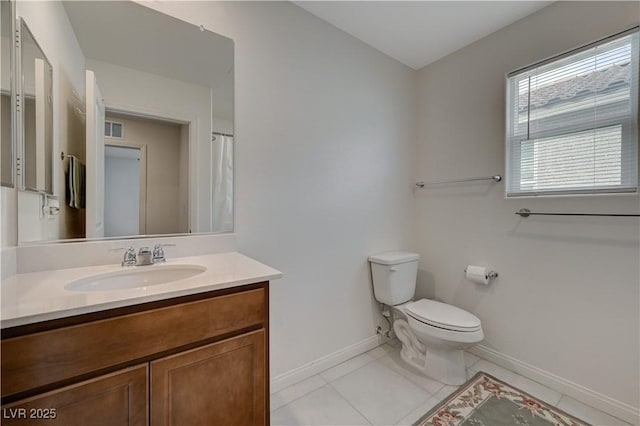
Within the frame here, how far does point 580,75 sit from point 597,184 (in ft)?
2.17

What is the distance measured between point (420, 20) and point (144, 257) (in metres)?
2.20

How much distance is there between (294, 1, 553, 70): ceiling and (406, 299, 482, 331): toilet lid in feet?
6.49

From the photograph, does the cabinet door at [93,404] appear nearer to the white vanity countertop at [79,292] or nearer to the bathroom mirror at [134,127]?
the white vanity countertop at [79,292]

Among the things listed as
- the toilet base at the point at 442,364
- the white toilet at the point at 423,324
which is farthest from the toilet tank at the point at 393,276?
the toilet base at the point at 442,364

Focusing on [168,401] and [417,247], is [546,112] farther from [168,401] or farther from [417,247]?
[168,401]

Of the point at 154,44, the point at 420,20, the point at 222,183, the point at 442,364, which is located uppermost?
the point at 420,20

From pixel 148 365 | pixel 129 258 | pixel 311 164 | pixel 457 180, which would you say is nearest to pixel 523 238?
pixel 457 180

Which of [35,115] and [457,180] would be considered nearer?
[35,115]

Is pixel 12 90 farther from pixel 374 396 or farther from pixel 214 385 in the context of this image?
pixel 374 396

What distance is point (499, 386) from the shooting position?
1.71 metres

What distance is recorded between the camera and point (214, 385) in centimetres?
94

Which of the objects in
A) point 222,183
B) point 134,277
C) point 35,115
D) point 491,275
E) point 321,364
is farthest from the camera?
point 491,275

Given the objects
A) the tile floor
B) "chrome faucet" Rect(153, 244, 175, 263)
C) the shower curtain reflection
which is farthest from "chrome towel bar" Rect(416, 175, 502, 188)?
"chrome faucet" Rect(153, 244, 175, 263)

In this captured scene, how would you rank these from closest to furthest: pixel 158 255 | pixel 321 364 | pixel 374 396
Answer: pixel 158 255, pixel 374 396, pixel 321 364
